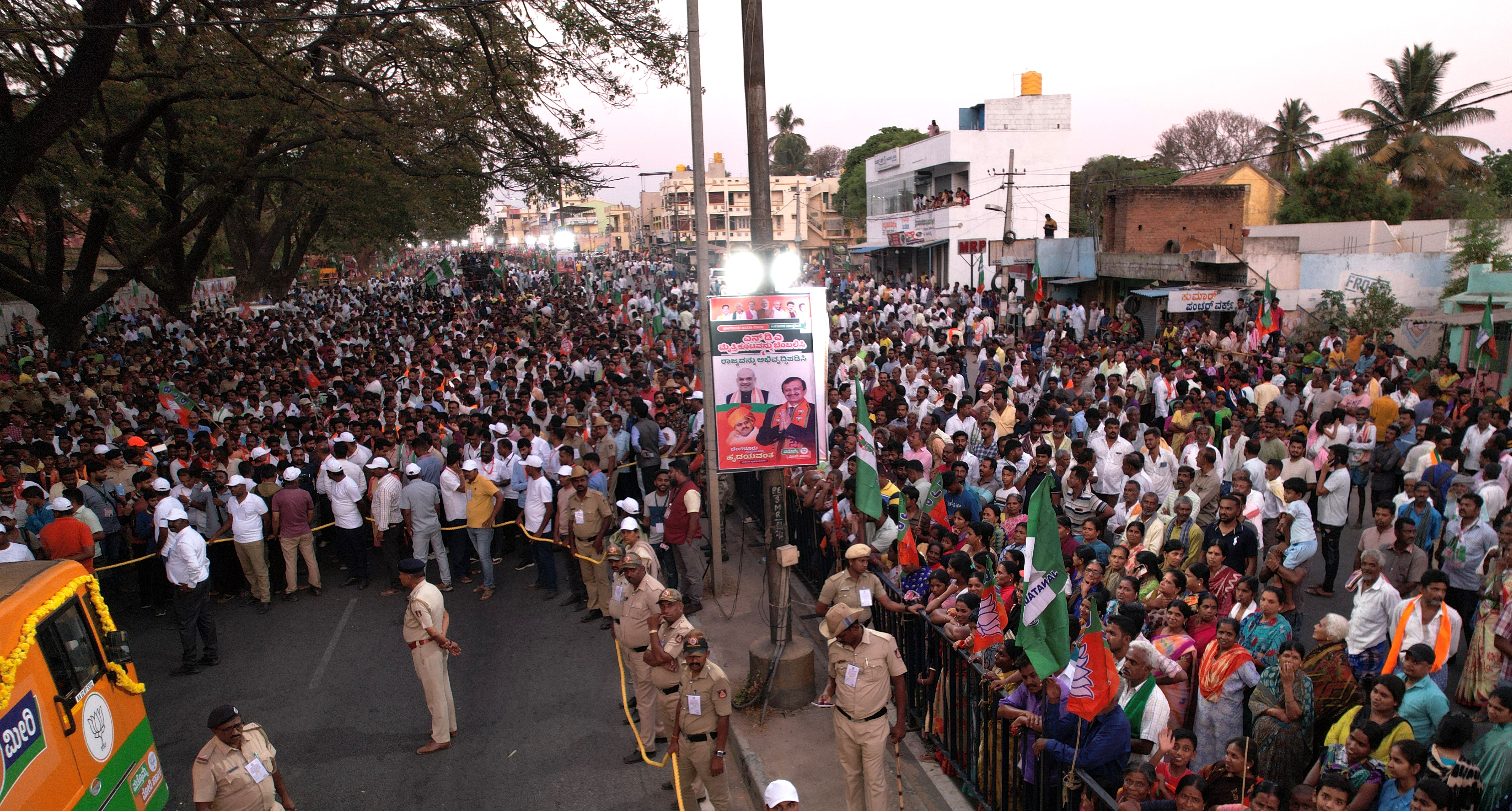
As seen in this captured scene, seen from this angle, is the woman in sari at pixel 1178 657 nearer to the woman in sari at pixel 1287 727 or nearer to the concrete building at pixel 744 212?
the woman in sari at pixel 1287 727

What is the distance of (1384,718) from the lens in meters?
4.52

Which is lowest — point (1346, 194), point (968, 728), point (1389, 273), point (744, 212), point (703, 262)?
point (968, 728)

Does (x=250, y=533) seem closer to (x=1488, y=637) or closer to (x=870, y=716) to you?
(x=870, y=716)

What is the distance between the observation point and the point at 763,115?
8.77 meters

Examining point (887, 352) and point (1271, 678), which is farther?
point (887, 352)

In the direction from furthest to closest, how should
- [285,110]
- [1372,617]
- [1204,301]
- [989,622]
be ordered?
[1204,301]
[285,110]
[989,622]
[1372,617]

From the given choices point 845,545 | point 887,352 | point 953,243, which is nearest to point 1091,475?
point 845,545

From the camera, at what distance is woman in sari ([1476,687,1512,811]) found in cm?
422

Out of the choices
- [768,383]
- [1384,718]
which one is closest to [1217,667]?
[1384,718]

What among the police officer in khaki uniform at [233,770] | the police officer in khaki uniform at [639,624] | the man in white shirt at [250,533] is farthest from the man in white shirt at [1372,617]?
the man in white shirt at [250,533]

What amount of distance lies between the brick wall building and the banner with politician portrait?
82.0ft

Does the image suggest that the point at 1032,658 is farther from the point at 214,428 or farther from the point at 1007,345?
the point at 1007,345

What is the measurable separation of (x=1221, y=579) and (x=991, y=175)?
1563 inches

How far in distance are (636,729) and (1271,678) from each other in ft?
14.0
